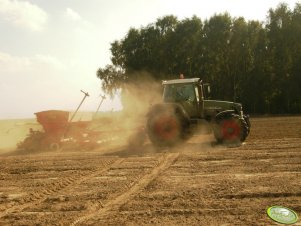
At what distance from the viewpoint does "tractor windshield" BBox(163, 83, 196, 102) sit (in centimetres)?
1305

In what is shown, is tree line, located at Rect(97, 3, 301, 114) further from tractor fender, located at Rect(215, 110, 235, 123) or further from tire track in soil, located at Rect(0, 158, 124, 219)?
tire track in soil, located at Rect(0, 158, 124, 219)

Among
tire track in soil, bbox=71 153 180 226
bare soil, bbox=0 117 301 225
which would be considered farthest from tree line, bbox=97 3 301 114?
tire track in soil, bbox=71 153 180 226

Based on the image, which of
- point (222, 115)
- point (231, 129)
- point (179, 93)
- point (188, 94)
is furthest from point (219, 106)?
point (179, 93)

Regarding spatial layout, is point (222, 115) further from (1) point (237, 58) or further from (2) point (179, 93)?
(1) point (237, 58)

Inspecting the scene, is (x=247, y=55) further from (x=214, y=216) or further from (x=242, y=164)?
(x=214, y=216)

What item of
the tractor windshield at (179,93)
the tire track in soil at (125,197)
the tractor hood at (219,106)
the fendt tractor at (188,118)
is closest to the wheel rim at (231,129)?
the fendt tractor at (188,118)

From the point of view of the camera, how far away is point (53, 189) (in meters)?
7.38

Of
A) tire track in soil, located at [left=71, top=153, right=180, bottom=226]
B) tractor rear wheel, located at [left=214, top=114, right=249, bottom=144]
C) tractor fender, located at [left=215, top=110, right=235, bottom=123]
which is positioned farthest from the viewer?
tractor fender, located at [left=215, top=110, right=235, bottom=123]

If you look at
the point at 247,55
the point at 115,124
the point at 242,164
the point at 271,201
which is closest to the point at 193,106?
the point at 242,164

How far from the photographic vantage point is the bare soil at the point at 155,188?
5.31 m

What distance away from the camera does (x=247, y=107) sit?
3725 cm

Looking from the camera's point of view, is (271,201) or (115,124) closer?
(271,201)

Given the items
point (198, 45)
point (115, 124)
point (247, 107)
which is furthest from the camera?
point (198, 45)

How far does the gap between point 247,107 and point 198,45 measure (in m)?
8.72
